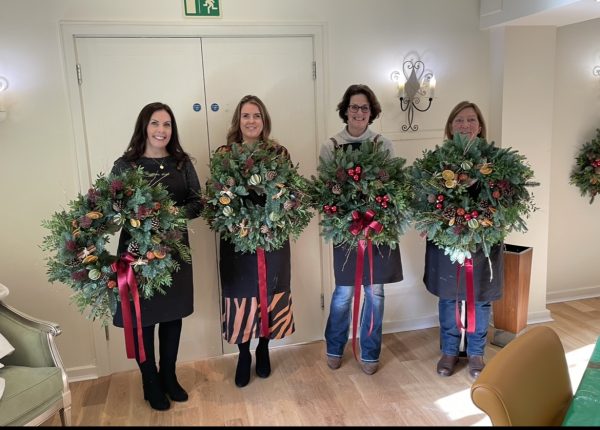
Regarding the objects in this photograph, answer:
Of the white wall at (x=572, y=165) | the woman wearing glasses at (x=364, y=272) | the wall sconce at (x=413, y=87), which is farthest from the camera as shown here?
the white wall at (x=572, y=165)

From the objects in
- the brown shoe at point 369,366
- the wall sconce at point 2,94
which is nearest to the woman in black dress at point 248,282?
the brown shoe at point 369,366

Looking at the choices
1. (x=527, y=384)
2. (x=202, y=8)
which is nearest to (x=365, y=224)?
(x=527, y=384)

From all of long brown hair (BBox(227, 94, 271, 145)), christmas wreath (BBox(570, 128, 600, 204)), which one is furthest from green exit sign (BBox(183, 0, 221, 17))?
christmas wreath (BBox(570, 128, 600, 204))

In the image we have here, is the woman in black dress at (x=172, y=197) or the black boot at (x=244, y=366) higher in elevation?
the woman in black dress at (x=172, y=197)

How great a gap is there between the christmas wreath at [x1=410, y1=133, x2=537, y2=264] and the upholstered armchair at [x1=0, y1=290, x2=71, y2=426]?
1.99m

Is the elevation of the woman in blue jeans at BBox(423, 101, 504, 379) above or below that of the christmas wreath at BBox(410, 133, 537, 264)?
below

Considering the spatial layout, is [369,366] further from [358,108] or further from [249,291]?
[358,108]

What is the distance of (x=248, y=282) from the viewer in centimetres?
282

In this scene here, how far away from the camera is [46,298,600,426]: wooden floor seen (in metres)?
2.60

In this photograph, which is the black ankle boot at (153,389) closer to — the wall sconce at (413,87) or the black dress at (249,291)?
the black dress at (249,291)

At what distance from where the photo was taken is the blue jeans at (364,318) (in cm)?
300

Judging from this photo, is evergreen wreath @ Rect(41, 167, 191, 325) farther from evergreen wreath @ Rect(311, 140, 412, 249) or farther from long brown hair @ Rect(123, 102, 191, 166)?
evergreen wreath @ Rect(311, 140, 412, 249)

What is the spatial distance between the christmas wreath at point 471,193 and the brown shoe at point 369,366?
0.90 meters

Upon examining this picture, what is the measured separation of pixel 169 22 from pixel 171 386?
2183 mm
